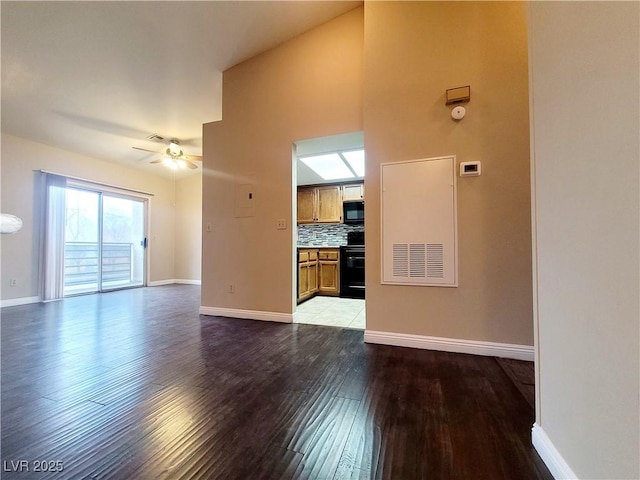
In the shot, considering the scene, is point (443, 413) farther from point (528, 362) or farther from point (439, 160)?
point (439, 160)

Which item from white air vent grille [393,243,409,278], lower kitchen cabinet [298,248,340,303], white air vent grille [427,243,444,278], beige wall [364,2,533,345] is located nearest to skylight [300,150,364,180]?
beige wall [364,2,533,345]

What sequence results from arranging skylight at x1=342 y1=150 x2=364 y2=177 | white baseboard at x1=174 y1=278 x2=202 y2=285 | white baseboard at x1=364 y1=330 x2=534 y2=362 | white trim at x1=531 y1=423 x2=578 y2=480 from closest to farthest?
white trim at x1=531 y1=423 x2=578 y2=480 < white baseboard at x1=364 y1=330 x2=534 y2=362 < skylight at x1=342 y1=150 x2=364 y2=177 < white baseboard at x1=174 y1=278 x2=202 y2=285

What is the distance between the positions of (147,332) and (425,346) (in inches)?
112

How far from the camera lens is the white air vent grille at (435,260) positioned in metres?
2.33

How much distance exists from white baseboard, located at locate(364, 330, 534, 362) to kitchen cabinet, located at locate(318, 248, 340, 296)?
229 centimetres

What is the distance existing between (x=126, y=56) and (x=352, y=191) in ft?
12.3

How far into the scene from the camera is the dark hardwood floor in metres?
1.07

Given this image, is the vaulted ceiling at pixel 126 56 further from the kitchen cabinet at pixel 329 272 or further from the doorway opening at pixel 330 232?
the kitchen cabinet at pixel 329 272

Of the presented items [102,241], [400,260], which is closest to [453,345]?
[400,260]

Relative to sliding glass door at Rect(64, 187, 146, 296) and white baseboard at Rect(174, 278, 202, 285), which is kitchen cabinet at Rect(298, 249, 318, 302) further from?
sliding glass door at Rect(64, 187, 146, 296)

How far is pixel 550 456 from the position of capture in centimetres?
104

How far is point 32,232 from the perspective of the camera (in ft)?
14.1

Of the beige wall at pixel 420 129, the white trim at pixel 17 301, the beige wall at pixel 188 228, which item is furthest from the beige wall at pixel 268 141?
the beige wall at pixel 188 228

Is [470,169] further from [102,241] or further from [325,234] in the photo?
[102,241]
